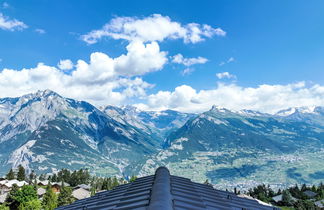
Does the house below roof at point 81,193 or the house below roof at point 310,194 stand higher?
the house below roof at point 310,194

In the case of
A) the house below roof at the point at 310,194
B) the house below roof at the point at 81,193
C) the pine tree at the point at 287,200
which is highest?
the house below roof at the point at 310,194

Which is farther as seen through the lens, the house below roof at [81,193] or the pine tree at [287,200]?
the house below roof at [81,193]


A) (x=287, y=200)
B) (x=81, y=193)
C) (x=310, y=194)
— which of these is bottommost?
(x=81, y=193)

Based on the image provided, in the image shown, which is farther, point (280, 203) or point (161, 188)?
point (280, 203)

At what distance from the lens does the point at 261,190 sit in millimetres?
180500

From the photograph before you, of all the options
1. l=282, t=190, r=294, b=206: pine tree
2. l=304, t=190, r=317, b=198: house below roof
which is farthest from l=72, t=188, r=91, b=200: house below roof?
l=304, t=190, r=317, b=198: house below roof

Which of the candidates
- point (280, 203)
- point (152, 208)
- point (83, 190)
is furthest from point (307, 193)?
point (152, 208)

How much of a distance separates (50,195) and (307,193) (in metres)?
138

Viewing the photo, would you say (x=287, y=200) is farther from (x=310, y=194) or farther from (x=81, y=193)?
(x=81, y=193)

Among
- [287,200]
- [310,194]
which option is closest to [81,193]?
[287,200]

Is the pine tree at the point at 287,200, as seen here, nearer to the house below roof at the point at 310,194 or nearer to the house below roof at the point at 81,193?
the house below roof at the point at 310,194

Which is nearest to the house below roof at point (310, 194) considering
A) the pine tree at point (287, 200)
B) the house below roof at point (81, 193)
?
the pine tree at point (287, 200)

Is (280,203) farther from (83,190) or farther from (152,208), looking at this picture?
(152,208)

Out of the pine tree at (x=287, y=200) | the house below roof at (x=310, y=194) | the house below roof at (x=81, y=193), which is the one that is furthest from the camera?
the house below roof at (x=81, y=193)
